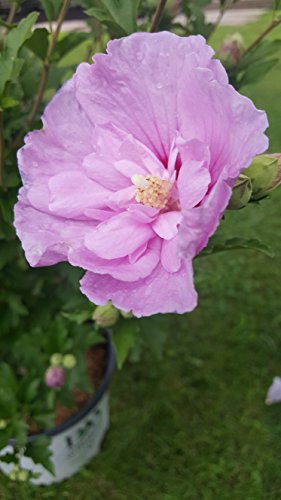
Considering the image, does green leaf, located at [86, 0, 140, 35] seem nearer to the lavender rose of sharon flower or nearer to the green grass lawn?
the lavender rose of sharon flower

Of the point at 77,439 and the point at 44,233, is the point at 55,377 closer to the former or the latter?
the point at 77,439

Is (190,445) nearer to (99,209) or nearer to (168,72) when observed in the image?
(99,209)

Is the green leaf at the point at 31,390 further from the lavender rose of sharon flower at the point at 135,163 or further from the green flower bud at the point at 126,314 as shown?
the lavender rose of sharon flower at the point at 135,163

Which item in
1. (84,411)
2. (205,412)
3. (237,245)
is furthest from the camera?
(205,412)

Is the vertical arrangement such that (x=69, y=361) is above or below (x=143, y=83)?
below

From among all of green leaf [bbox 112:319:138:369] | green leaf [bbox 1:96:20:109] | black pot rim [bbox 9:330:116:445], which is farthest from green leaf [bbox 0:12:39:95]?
black pot rim [bbox 9:330:116:445]

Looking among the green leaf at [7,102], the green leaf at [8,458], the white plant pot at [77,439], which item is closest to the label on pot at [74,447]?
the white plant pot at [77,439]

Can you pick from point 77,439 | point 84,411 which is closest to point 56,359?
point 84,411
